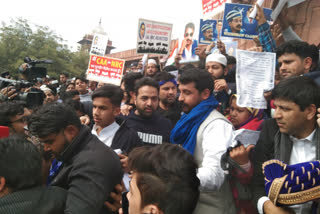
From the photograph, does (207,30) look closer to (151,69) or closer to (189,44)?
(151,69)

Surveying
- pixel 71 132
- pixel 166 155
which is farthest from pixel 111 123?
pixel 166 155

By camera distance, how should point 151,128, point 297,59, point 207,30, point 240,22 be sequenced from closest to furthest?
1. point 297,59
2. point 151,128
3. point 240,22
4. point 207,30

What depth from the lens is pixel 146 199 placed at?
3.44ft

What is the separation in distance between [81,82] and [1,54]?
23315mm

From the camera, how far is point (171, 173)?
1.05m

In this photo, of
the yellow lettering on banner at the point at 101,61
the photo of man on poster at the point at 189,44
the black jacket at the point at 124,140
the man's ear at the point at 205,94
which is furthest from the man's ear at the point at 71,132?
the photo of man on poster at the point at 189,44

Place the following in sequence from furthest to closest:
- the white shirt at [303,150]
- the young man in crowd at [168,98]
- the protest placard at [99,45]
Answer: the protest placard at [99,45] < the young man in crowd at [168,98] < the white shirt at [303,150]

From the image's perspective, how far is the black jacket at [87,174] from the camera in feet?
4.81

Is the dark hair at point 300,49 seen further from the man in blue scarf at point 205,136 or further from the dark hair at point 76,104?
the dark hair at point 76,104

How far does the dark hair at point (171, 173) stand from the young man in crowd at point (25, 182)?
0.58 metres

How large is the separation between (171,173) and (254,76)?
4.96 feet

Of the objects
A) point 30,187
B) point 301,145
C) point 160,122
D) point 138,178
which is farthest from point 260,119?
point 30,187

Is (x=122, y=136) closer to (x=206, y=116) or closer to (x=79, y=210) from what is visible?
(x=206, y=116)

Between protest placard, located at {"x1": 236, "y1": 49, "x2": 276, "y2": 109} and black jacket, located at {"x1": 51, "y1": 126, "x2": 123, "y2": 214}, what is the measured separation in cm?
119
